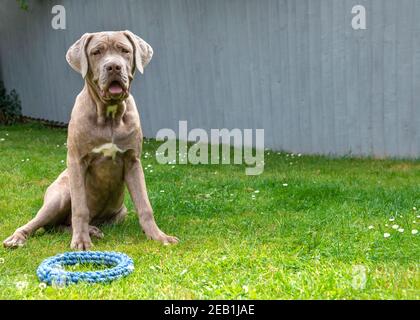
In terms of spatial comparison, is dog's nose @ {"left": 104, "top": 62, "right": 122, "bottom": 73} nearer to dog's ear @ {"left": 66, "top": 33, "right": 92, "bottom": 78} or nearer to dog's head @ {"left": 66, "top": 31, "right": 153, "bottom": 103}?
dog's head @ {"left": 66, "top": 31, "right": 153, "bottom": 103}

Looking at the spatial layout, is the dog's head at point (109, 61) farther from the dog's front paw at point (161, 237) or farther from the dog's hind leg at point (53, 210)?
the dog's front paw at point (161, 237)

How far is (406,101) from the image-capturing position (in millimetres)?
7539

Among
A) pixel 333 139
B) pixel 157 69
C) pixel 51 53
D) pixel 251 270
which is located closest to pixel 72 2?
pixel 51 53

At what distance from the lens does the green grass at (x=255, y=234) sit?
10.8 ft

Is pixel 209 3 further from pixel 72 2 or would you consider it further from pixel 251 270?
pixel 251 270

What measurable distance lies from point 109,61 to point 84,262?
1.33 meters

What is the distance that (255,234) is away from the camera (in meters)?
4.61

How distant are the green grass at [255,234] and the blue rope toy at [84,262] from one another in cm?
7

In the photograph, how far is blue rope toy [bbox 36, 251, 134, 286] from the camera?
3.47 m

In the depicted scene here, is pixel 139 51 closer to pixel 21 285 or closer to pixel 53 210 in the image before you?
pixel 53 210

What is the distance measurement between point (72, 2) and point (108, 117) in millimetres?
7538

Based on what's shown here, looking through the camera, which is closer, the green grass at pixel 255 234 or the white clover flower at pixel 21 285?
the green grass at pixel 255 234

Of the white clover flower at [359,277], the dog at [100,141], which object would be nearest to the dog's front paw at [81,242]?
the dog at [100,141]
